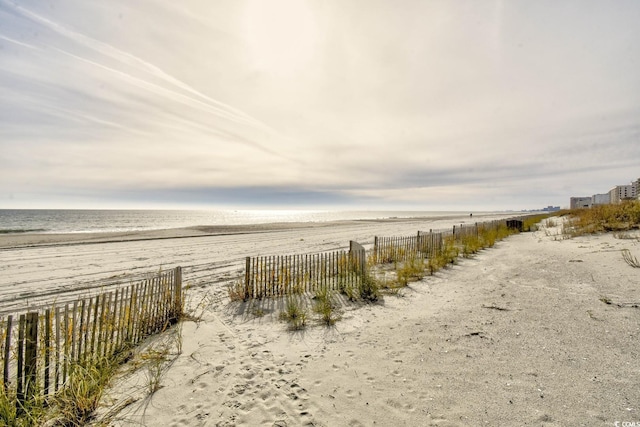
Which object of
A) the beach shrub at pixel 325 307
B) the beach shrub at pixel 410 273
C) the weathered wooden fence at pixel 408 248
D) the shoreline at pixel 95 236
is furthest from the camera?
the shoreline at pixel 95 236

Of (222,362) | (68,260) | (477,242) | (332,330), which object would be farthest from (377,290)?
(68,260)

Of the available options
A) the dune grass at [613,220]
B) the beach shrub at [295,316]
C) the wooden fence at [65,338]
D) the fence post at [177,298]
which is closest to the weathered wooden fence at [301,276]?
the beach shrub at [295,316]

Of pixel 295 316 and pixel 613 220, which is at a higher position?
pixel 613 220

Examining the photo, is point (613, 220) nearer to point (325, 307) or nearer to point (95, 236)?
point (325, 307)

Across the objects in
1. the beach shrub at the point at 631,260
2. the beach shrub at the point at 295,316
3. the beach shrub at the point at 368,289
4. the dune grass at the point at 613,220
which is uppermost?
the dune grass at the point at 613,220

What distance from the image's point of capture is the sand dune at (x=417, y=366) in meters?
3.26

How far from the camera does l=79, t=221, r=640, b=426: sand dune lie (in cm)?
326

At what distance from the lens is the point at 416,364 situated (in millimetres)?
4328

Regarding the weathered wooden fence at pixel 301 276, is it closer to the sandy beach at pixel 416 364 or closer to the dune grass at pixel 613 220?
the sandy beach at pixel 416 364

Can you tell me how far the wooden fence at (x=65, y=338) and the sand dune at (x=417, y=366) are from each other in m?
0.61

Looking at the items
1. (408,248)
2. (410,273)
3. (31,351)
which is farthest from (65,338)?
(408,248)

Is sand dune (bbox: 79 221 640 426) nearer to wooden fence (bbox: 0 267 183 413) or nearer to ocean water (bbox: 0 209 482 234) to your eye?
wooden fence (bbox: 0 267 183 413)

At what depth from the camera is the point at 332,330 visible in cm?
584

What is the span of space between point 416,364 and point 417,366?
0.19 feet
